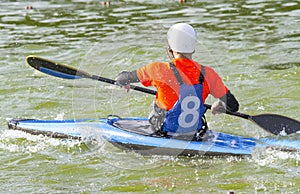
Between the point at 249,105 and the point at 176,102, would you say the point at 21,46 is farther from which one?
the point at 176,102

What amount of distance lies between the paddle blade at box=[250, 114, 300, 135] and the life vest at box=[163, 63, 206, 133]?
0.82 m

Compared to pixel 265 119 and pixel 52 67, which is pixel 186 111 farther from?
pixel 52 67

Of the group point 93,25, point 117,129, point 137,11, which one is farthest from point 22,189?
point 137,11

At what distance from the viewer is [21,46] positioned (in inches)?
491

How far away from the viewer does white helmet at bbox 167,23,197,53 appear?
21.3 feet

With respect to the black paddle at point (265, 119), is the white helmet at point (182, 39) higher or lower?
higher

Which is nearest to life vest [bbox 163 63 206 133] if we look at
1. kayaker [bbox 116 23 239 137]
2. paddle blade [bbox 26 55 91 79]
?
kayaker [bbox 116 23 239 137]

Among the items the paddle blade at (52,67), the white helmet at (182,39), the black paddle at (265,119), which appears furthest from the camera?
the paddle blade at (52,67)

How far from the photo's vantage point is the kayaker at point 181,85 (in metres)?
6.55

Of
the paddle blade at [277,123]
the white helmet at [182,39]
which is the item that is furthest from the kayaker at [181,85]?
the paddle blade at [277,123]

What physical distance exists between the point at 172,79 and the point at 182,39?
15.6 inches

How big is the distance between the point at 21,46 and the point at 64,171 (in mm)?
5874

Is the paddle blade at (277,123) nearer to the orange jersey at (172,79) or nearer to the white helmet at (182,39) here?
the orange jersey at (172,79)

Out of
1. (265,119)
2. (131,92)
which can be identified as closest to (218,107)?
(265,119)
